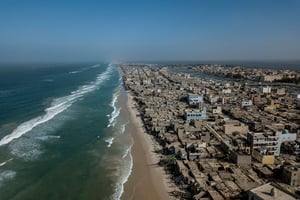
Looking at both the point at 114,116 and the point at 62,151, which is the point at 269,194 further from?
the point at 114,116

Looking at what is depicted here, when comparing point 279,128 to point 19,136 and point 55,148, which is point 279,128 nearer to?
point 55,148

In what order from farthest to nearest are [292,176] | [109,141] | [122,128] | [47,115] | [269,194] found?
[47,115] < [122,128] < [109,141] < [292,176] < [269,194]

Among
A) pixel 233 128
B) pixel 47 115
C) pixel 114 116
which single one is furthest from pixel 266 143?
pixel 47 115

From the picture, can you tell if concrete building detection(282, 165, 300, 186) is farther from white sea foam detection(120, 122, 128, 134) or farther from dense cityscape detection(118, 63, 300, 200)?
white sea foam detection(120, 122, 128, 134)

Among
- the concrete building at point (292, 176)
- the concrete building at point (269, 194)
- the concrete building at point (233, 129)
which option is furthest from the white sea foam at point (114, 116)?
the concrete building at point (269, 194)

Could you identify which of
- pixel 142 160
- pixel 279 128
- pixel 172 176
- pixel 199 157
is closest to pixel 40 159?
pixel 142 160

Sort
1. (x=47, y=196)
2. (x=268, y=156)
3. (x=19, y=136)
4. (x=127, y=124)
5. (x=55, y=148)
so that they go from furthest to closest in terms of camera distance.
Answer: (x=127, y=124) < (x=19, y=136) < (x=55, y=148) < (x=268, y=156) < (x=47, y=196)

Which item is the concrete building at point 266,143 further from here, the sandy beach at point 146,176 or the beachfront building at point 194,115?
the beachfront building at point 194,115

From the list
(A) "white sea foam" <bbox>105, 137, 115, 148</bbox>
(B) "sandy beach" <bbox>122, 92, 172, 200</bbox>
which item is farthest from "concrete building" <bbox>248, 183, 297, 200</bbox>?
(A) "white sea foam" <bbox>105, 137, 115, 148</bbox>
